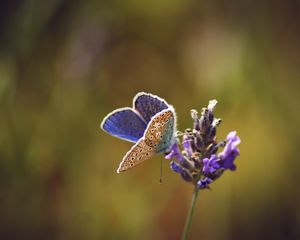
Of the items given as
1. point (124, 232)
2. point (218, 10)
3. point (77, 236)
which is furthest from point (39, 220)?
point (218, 10)

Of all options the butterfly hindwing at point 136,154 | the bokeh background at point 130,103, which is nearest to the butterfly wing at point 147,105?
the butterfly hindwing at point 136,154

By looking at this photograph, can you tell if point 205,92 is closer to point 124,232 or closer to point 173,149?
point 124,232

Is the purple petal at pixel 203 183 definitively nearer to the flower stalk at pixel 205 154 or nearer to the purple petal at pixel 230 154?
the flower stalk at pixel 205 154

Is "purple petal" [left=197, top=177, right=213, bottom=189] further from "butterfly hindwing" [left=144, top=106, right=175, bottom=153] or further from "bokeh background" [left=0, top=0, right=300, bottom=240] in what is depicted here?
"bokeh background" [left=0, top=0, right=300, bottom=240]

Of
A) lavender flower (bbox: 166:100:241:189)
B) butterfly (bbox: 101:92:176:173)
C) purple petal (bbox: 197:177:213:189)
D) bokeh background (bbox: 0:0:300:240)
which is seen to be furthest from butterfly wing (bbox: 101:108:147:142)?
bokeh background (bbox: 0:0:300:240)

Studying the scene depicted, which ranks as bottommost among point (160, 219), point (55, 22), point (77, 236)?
point (77, 236)

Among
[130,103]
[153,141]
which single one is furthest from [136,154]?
[130,103]

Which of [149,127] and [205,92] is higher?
[205,92]
